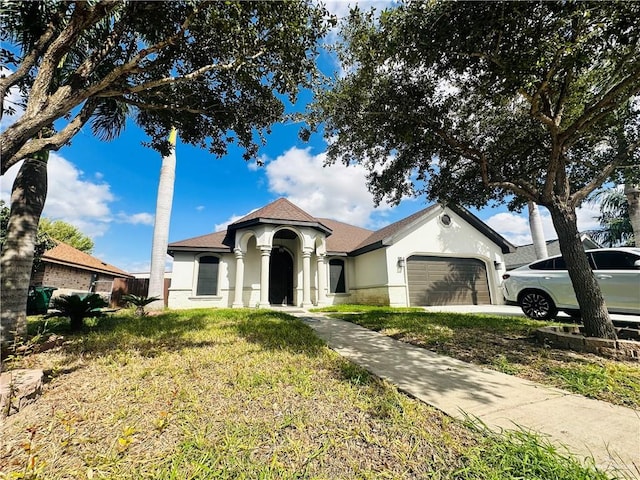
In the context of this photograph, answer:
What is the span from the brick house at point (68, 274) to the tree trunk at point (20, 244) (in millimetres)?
12448

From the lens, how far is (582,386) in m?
2.95

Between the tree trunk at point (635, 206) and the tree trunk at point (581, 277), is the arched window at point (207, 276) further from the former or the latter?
the tree trunk at point (635, 206)

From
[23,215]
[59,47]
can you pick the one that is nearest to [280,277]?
[23,215]

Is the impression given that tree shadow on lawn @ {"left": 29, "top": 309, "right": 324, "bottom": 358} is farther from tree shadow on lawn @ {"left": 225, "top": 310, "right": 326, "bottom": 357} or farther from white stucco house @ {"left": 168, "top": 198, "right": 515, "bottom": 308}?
white stucco house @ {"left": 168, "top": 198, "right": 515, "bottom": 308}

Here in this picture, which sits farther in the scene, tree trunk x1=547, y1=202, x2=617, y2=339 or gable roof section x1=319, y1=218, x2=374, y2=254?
gable roof section x1=319, y1=218, x2=374, y2=254

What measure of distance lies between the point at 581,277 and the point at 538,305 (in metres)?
3.61

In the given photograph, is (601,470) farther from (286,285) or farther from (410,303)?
(286,285)

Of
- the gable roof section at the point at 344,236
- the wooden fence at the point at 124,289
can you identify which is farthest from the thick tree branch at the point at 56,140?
the wooden fence at the point at 124,289

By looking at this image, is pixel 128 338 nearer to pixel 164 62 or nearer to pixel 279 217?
pixel 164 62

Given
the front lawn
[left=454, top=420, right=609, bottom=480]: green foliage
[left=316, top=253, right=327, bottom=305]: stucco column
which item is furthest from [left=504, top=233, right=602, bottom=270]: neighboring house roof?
[left=454, top=420, right=609, bottom=480]: green foliage

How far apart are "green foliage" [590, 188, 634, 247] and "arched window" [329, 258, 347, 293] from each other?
2187 cm

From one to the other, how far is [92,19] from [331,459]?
5.34 metres

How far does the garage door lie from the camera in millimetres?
13453

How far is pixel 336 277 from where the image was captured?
1545 centimetres
